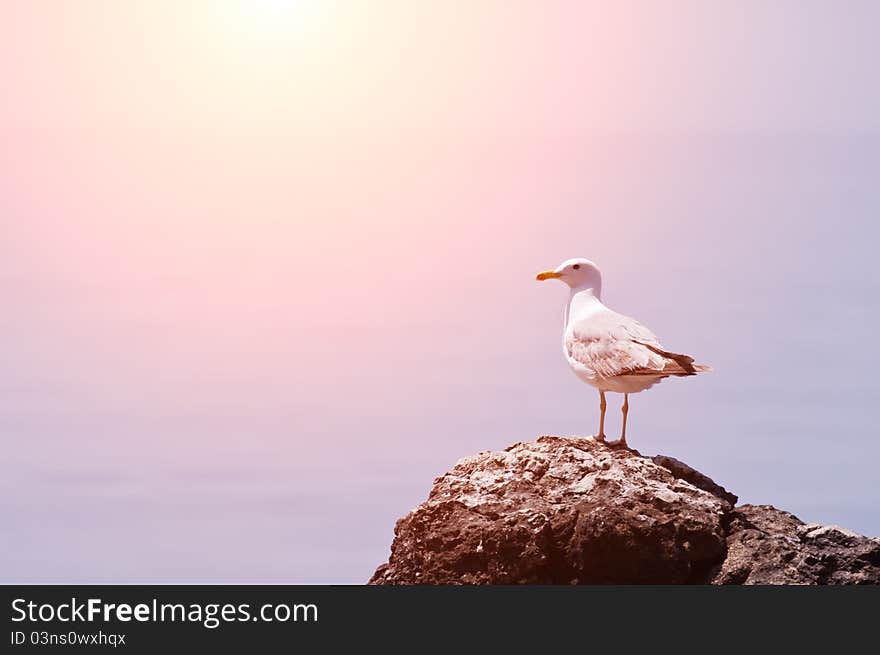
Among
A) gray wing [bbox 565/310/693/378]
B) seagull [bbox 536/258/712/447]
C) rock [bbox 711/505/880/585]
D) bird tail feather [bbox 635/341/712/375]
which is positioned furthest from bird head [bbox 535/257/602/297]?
rock [bbox 711/505/880/585]

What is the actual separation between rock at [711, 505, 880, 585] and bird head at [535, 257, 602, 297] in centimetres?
388

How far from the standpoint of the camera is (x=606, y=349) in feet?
46.4

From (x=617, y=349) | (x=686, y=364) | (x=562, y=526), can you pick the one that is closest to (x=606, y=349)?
(x=617, y=349)

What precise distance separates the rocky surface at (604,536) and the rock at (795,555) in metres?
0.01

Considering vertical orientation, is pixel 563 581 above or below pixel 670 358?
below

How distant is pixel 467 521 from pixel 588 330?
127 inches

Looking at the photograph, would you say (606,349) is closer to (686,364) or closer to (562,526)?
(686,364)

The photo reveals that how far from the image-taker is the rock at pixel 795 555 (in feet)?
40.4

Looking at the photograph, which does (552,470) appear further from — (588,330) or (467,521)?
(588,330)

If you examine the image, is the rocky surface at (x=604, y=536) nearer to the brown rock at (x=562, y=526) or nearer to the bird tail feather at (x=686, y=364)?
the brown rock at (x=562, y=526)

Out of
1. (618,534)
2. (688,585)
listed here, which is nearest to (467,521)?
(618,534)

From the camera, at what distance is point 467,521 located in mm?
12914

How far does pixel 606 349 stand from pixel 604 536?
2.77 metres

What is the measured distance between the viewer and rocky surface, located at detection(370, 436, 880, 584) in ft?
40.4
